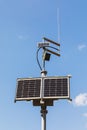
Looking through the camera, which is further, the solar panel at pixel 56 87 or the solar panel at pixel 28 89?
the solar panel at pixel 28 89

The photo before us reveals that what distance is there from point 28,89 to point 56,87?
1.30m

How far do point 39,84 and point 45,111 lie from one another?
129 cm

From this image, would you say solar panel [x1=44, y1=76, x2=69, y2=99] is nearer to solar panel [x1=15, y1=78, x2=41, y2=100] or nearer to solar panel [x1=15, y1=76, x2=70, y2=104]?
solar panel [x1=15, y1=76, x2=70, y2=104]

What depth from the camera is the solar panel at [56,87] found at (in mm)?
12477

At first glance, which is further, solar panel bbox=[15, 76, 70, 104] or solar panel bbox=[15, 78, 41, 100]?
solar panel bbox=[15, 78, 41, 100]

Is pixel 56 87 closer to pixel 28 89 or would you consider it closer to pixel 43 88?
pixel 43 88

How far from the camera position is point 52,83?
1302cm

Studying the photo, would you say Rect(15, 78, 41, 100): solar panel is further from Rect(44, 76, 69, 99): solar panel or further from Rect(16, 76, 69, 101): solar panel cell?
Rect(44, 76, 69, 99): solar panel

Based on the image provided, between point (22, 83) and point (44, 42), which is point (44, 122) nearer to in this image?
point (22, 83)

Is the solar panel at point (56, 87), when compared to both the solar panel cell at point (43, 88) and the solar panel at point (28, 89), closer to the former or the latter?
the solar panel cell at point (43, 88)

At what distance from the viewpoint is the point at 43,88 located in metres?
12.8

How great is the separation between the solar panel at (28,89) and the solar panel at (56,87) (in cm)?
39

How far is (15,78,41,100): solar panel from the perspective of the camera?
12578 millimetres

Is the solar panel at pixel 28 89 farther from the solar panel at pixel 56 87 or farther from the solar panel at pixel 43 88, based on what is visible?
the solar panel at pixel 56 87
